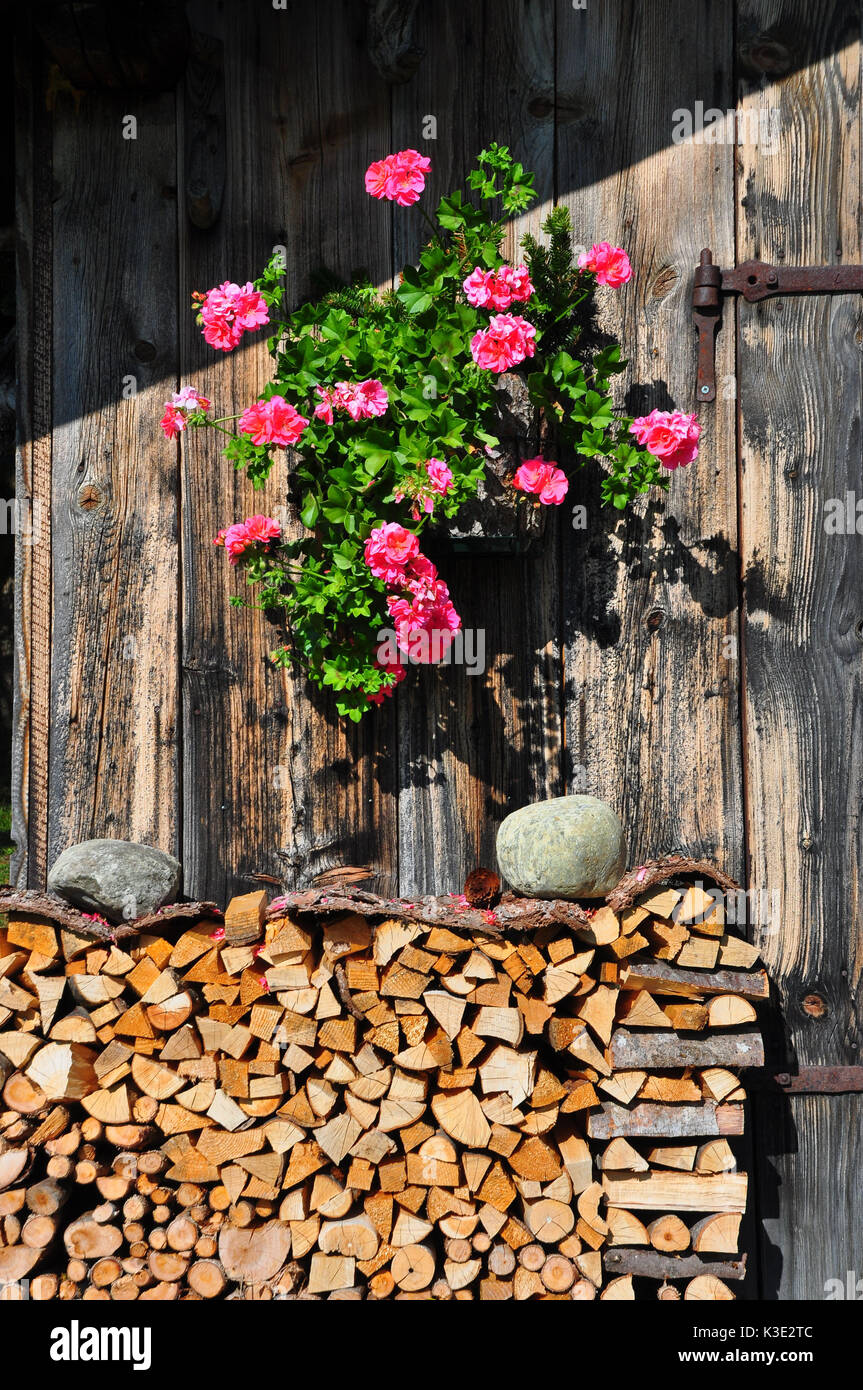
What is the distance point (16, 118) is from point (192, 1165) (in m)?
2.59

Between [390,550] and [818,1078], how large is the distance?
168 cm

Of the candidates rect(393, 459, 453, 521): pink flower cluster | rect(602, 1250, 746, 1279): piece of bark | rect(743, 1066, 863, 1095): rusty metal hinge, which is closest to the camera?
rect(393, 459, 453, 521): pink flower cluster

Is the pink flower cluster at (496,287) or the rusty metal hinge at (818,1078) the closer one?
the pink flower cluster at (496,287)

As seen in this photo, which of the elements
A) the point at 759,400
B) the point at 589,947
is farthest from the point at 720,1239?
the point at 759,400

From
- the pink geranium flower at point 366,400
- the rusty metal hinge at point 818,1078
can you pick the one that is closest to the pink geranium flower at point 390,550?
the pink geranium flower at point 366,400

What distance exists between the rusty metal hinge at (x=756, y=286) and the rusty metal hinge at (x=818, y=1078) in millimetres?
1681

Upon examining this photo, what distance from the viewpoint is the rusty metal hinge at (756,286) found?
2.43 metres

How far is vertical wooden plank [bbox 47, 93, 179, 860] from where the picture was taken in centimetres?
249

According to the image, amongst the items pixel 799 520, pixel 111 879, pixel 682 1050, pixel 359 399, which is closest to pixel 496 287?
pixel 359 399

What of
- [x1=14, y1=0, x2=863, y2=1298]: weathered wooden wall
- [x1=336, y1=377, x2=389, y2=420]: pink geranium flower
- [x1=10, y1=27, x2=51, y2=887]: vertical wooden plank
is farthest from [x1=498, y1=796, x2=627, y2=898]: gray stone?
[x1=10, y1=27, x2=51, y2=887]: vertical wooden plank

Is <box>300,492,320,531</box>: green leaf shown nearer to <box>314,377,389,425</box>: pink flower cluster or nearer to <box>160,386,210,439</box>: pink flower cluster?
<box>314,377,389,425</box>: pink flower cluster

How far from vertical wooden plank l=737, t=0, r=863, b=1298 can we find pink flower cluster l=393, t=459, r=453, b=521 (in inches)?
34.3

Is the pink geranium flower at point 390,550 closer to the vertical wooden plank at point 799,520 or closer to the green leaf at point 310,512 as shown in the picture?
the green leaf at point 310,512

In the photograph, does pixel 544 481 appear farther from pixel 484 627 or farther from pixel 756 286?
pixel 756 286
